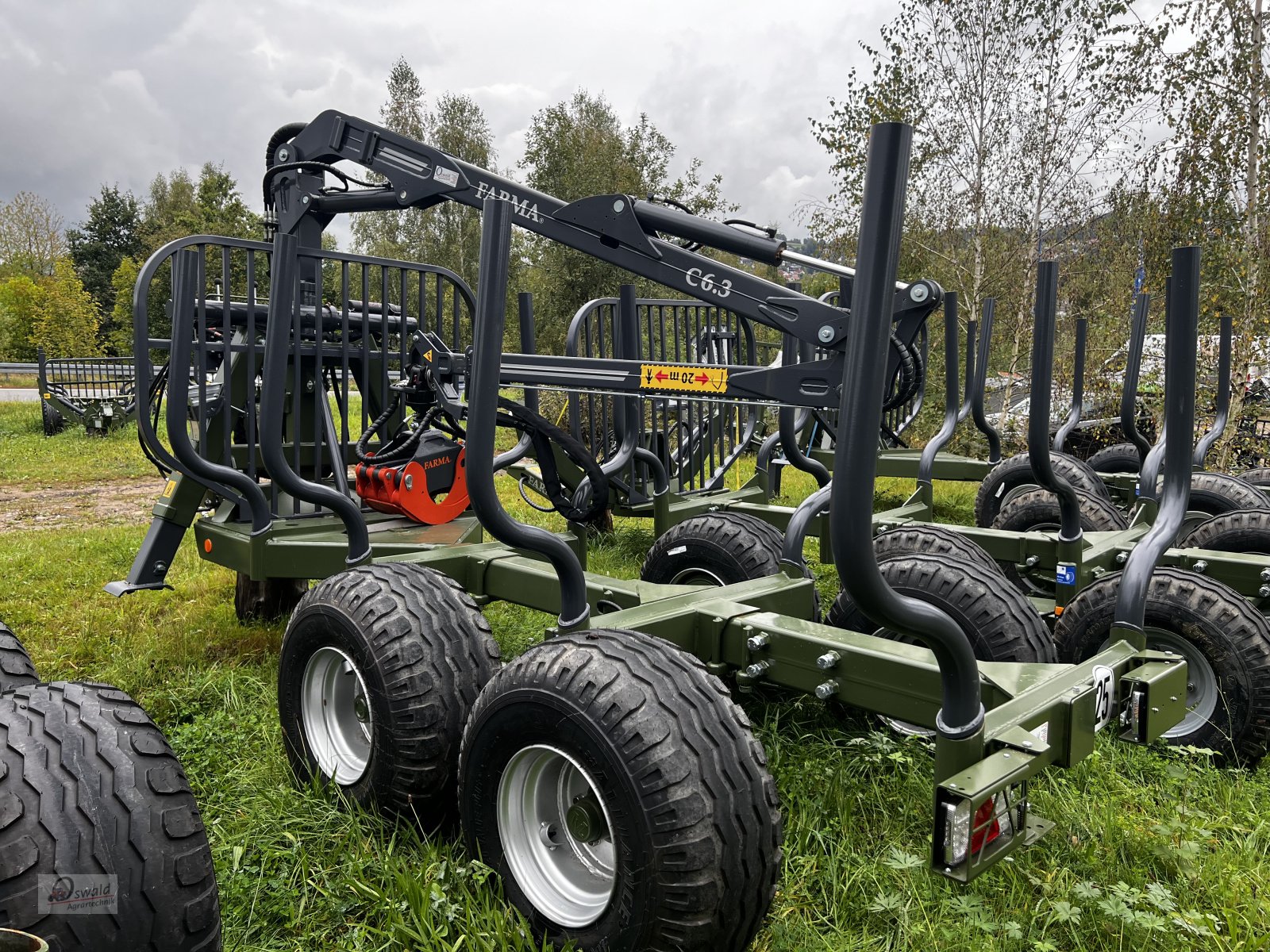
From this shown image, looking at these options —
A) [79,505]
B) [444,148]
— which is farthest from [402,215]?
[79,505]

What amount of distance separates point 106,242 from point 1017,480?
5562cm

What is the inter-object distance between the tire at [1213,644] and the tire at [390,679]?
2.21 m

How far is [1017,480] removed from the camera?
275 inches

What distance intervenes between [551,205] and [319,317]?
4.64 feet

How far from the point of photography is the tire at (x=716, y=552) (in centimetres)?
453

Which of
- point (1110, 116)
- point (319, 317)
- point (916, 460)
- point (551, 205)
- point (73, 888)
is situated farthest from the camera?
point (1110, 116)

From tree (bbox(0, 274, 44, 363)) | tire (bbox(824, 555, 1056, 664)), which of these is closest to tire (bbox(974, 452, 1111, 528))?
tire (bbox(824, 555, 1056, 664))

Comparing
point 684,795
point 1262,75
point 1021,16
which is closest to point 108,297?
point 1021,16

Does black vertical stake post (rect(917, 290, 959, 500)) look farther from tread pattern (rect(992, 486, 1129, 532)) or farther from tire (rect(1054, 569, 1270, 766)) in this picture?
tire (rect(1054, 569, 1270, 766))

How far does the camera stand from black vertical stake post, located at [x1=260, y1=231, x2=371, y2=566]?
3668 mm

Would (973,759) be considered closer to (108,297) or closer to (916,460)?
(916,460)

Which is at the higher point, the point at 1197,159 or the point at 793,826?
the point at 1197,159

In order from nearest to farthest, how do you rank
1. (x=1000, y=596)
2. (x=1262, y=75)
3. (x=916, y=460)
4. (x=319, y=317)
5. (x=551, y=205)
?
1. (x=1000, y=596)
2. (x=551, y=205)
3. (x=319, y=317)
4. (x=916, y=460)
5. (x=1262, y=75)

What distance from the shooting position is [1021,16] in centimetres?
1352
